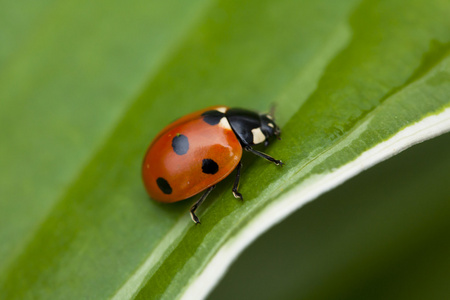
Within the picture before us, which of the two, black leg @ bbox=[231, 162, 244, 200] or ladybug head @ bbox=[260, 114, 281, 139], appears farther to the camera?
ladybug head @ bbox=[260, 114, 281, 139]

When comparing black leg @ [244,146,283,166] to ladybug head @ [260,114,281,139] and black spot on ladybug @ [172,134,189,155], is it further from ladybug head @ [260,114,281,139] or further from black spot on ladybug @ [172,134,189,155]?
black spot on ladybug @ [172,134,189,155]

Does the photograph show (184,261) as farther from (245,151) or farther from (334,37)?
(334,37)

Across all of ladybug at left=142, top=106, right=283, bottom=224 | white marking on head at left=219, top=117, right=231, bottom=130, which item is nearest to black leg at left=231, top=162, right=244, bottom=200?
ladybug at left=142, top=106, right=283, bottom=224

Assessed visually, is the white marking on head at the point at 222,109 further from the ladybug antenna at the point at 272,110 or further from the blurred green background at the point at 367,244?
the blurred green background at the point at 367,244

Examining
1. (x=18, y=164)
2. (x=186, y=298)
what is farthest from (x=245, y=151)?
(x=18, y=164)

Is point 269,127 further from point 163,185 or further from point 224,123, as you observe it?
point 163,185

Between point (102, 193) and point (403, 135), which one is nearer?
point (403, 135)

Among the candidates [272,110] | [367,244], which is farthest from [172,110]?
[367,244]
